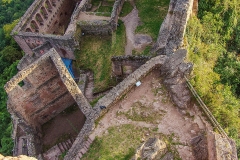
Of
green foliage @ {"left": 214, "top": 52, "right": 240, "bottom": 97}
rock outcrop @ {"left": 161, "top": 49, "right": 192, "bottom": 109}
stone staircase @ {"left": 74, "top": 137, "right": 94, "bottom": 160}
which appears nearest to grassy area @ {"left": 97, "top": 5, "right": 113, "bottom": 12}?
green foliage @ {"left": 214, "top": 52, "right": 240, "bottom": 97}

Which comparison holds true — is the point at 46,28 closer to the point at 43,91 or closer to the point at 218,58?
the point at 43,91

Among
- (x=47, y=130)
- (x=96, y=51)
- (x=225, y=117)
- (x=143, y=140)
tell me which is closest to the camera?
(x=143, y=140)

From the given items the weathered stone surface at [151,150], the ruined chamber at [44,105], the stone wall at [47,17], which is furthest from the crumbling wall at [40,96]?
the stone wall at [47,17]

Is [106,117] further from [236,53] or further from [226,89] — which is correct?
[236,53]

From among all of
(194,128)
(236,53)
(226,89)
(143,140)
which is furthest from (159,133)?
(236,53)

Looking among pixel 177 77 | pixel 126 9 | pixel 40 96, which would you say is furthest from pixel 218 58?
pixel 40 96
